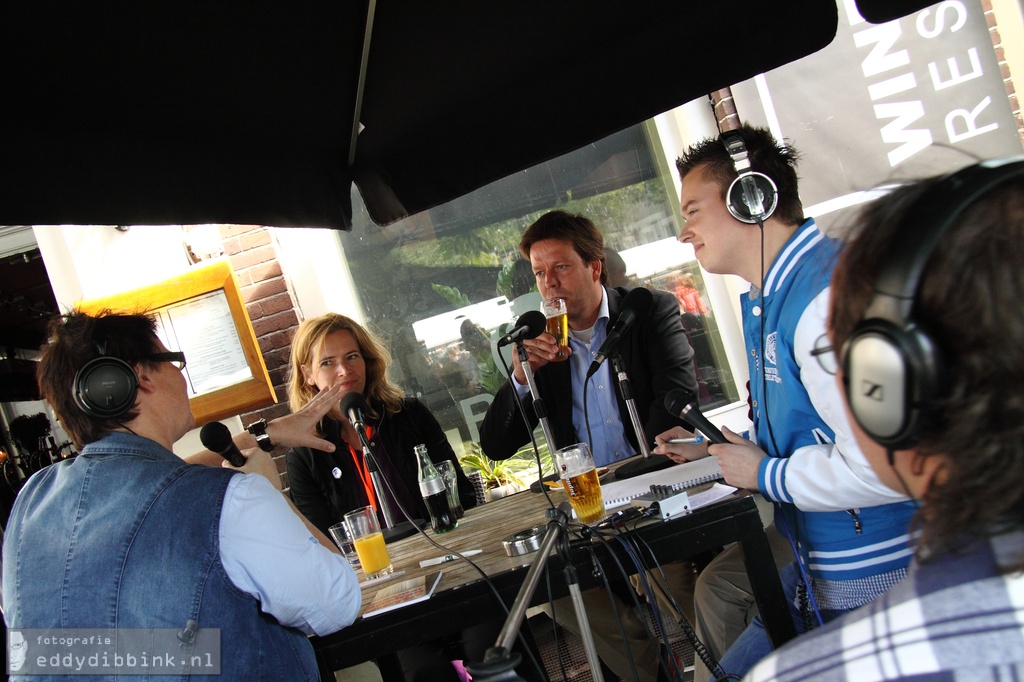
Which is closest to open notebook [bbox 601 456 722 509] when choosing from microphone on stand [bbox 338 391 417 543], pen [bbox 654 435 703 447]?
pen [bbox 654 435 703 447]

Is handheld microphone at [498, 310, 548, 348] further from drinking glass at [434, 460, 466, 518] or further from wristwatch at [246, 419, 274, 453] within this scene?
wristwatch at [246, 419, 274, 453]

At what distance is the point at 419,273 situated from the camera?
15.3 feet

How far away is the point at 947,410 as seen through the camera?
0.68m

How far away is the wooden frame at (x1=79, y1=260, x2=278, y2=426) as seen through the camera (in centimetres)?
397

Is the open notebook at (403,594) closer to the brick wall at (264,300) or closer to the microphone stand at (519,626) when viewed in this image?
the microphone stand at (519,626)

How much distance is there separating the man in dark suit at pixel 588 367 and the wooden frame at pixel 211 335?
1.45 m

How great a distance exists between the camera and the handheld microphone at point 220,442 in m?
2.09

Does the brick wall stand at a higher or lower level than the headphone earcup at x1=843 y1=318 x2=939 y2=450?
higher

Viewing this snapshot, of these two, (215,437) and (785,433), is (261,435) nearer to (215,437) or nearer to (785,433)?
(215,437)

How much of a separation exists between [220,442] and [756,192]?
5.20 feet

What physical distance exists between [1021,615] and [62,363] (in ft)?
6.23

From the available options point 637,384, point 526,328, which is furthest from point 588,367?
point 526,328

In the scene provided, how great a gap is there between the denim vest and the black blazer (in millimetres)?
1610

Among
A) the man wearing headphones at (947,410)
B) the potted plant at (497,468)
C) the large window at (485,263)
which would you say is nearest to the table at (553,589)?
the man wearing headphones at (947,410)
